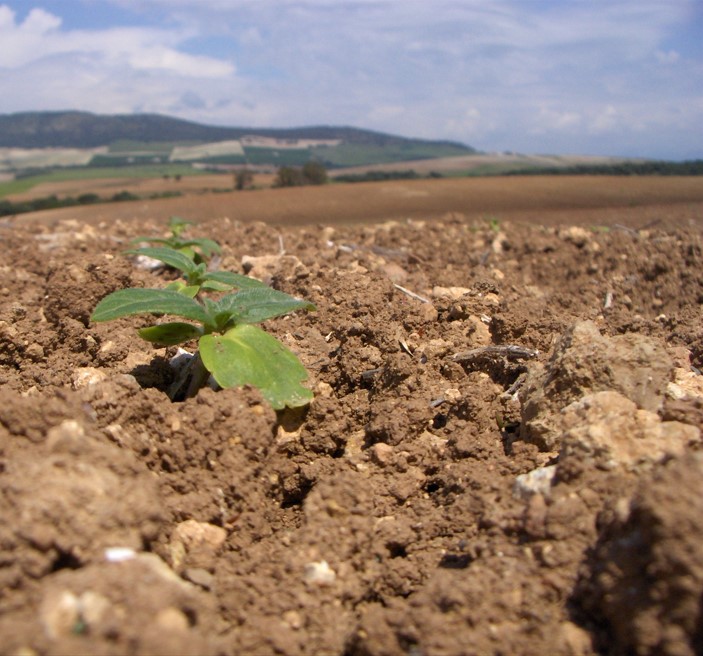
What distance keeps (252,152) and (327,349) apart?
2757 cm

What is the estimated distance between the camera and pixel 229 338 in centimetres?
166

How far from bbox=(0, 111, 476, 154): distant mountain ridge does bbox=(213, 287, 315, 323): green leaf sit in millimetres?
51773

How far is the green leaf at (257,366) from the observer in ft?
5.01

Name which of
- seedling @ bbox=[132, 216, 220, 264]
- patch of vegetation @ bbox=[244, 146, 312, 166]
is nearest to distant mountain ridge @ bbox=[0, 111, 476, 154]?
patch of vegetation @ bbox=[244, 146, 312, 166]

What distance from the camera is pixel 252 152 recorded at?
28156 millimetres

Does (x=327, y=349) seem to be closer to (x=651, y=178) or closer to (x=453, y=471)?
(x=453, y=471)

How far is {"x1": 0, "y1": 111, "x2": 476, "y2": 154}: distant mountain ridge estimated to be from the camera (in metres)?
54.3

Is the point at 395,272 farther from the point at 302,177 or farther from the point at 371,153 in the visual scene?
the point at 371,153

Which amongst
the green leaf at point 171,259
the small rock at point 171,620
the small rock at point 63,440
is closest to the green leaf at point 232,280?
the green leaf at point 171,259

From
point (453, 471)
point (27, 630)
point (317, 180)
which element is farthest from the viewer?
point (317, 180)

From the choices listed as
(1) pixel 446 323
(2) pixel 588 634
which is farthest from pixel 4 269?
(2) pixel 588 634

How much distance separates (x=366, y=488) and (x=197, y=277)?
1189 millimetres

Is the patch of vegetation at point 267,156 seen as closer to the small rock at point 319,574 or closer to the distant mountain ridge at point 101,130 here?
the distant mountain ridge at point 101,130

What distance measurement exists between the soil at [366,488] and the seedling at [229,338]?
8cm
